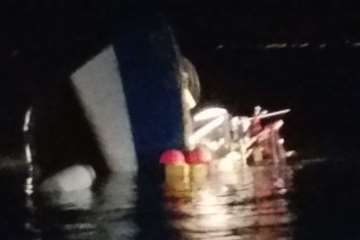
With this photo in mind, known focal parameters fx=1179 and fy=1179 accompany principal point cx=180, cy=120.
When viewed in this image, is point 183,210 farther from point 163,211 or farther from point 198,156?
point 198,156

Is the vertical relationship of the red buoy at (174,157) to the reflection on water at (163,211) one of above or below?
above

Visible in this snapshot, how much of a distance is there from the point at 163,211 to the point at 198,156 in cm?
106

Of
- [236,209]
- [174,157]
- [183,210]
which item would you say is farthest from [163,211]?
[174,157]

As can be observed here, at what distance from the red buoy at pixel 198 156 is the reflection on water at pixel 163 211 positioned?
103 millimetres

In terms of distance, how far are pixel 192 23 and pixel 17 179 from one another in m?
2.13

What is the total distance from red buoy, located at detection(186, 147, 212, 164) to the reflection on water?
0.10 m

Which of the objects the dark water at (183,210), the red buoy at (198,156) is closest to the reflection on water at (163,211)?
the dark water at (183,210)

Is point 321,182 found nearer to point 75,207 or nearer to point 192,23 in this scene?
point 75,207

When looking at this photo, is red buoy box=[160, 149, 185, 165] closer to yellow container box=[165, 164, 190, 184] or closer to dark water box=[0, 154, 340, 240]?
yellow container box=[165, 164, 190, 184]

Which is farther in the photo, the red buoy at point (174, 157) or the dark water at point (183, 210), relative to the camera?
the red buoy at point (174, 157)

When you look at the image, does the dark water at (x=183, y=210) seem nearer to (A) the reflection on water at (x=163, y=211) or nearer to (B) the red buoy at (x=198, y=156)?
(A) the reflection on water at (x=163, y=211)

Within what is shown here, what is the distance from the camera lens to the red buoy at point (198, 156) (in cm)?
562

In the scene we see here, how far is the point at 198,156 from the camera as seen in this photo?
562 cm

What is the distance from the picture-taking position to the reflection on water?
13.2 ft
